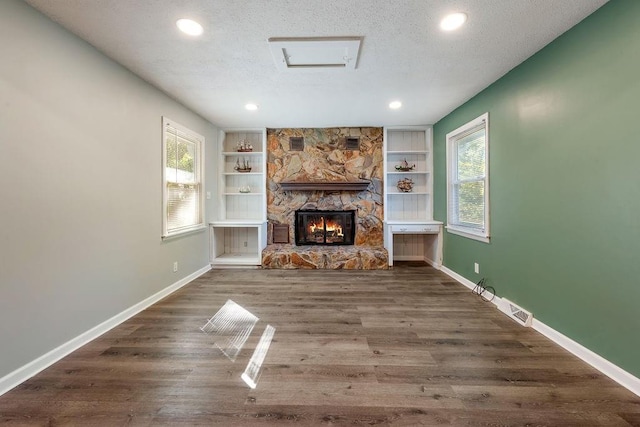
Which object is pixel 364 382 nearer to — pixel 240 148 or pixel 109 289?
pixel 109 289

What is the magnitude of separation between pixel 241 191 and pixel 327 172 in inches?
67.6

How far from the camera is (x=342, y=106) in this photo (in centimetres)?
365

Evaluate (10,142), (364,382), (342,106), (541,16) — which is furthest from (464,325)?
(10,142)

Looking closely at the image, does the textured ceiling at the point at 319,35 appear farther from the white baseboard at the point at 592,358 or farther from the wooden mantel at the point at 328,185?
the white baseboard at the point at 592,358

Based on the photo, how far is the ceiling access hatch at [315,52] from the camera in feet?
6.91

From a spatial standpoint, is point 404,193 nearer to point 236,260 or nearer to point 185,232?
point 236,260

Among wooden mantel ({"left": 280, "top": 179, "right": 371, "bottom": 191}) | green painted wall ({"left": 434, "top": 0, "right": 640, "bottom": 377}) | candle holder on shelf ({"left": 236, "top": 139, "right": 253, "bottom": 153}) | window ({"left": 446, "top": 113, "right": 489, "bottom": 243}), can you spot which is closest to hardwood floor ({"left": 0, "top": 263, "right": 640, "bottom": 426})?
green painted wall ({"left": 434, "top": 0, "right": 640, "bottom": 377})

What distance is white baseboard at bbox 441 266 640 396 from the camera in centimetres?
159

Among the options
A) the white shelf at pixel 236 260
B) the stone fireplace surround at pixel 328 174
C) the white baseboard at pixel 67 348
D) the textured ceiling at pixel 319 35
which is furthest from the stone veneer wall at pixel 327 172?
the white baseboard at pixel 67 348

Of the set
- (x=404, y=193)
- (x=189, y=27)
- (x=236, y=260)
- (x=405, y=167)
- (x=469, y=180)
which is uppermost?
(x=189, y=27)

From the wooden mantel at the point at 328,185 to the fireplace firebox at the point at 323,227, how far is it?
46 centimetres

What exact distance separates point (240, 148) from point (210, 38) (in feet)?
9.21

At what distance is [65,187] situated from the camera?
1965 millimetres

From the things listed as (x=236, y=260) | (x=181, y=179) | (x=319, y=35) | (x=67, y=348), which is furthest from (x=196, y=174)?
(x=319, y=35)
